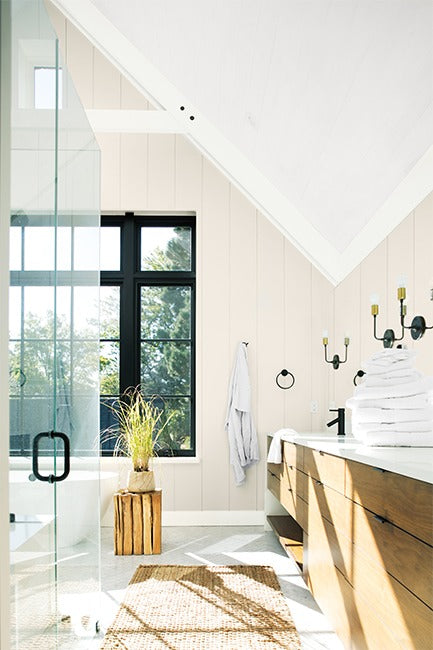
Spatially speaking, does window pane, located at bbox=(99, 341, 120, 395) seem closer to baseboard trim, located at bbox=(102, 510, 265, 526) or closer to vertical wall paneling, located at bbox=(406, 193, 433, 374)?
baseboard trim, located at bbox=(102, 510, 265, 526)

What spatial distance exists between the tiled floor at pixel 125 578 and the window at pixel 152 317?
909mm

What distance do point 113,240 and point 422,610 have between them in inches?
175

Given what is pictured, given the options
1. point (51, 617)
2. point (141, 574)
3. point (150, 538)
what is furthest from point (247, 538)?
point (51, 617)

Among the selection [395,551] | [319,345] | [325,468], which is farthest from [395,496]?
[319,345]

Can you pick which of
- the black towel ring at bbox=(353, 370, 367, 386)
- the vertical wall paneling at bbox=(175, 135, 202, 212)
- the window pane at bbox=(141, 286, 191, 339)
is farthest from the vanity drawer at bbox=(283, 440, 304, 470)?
the vertical wall paneling at bbox=(175, 135, 202, 212)

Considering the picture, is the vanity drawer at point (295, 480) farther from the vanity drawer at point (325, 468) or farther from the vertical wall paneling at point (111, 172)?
the vertical wall paneling at point (111, 172)

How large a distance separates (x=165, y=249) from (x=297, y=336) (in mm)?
1278

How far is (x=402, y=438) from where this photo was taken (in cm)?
235

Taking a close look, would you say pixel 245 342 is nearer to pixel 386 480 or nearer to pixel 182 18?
pixel 182 18

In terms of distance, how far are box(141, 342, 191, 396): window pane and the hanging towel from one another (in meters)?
0.49

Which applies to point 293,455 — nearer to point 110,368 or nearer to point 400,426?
point 400,426

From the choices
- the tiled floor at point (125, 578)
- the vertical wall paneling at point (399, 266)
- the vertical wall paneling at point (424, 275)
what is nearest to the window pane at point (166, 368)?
the tiled floor at point (125, 578)

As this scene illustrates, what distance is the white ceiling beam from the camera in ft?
17.7

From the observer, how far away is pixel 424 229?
2988 millimetres
